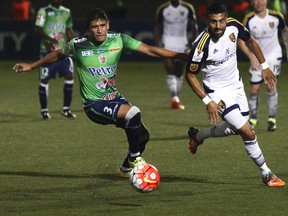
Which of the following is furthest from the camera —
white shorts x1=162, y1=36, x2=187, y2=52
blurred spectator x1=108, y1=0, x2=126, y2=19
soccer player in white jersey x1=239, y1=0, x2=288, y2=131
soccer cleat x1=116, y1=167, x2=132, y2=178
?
blurred spectator x1=108, y1=0, x2=126, y2=19

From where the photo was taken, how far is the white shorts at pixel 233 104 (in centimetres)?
1155

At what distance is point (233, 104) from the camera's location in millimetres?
11719

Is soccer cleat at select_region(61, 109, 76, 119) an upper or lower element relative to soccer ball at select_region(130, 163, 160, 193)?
lower

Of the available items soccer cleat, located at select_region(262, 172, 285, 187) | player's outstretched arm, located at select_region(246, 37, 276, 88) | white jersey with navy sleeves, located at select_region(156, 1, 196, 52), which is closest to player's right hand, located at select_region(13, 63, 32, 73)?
player's outstretched arm, located at select_region(246, 37, 276, 88)

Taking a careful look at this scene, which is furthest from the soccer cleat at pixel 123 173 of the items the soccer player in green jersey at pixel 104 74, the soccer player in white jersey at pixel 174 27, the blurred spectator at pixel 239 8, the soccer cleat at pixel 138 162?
the blurred spectator at pixel 239 8

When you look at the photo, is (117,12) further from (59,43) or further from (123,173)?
(123,173)

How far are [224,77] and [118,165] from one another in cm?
218

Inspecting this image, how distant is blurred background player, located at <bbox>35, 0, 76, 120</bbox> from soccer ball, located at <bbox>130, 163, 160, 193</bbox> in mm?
7900

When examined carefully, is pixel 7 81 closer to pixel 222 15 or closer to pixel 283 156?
pixel 283 156

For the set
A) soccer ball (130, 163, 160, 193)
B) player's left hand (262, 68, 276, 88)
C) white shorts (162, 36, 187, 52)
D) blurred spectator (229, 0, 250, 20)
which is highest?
player's left hand (262, 68, 276, 88)

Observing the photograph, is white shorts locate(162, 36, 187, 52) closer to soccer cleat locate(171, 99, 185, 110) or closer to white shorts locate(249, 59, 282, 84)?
soccer cleat locate(171, 99, 185, 110)

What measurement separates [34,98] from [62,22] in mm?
3768

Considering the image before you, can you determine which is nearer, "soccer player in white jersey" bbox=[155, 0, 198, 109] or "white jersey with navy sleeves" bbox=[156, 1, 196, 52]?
"soccer player in white jersey" bbox=[155, 0, 198, 109]

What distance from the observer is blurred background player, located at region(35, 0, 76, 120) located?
18750mm
